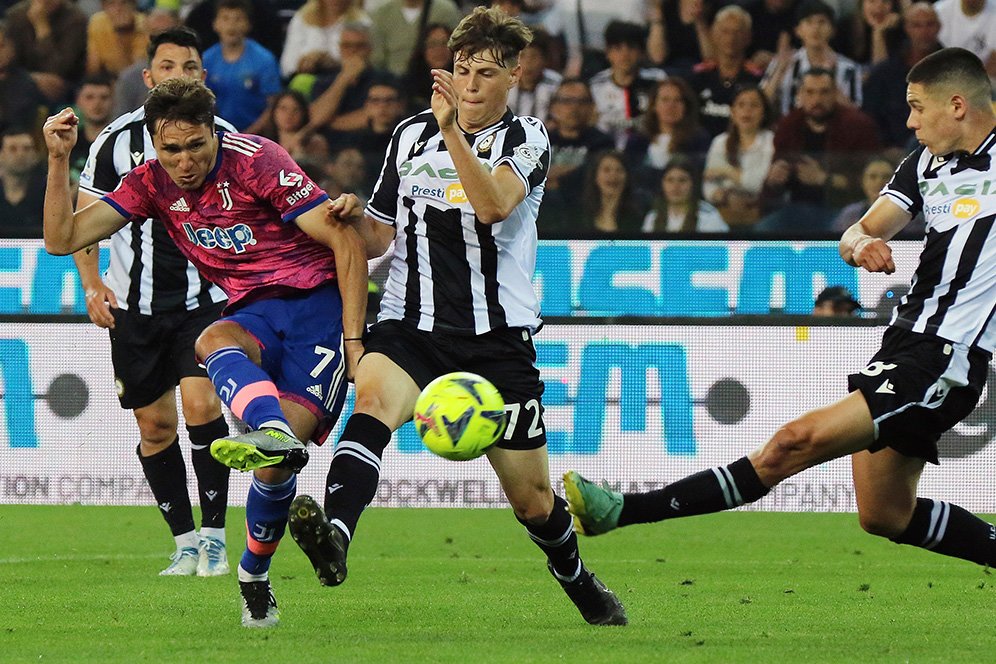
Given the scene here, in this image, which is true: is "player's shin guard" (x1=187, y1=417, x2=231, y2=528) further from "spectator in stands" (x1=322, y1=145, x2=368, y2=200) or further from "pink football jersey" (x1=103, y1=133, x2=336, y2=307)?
"spectator in stands" (x1=322, y1=145, x2=368, y2=200)

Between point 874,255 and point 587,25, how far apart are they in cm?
819

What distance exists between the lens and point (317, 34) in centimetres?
1344

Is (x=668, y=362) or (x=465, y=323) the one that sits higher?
(x=465, y=323)

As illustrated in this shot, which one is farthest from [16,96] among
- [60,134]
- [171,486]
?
[60,134]

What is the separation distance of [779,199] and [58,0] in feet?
21.7

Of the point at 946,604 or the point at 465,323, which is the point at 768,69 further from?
the point at 465,323

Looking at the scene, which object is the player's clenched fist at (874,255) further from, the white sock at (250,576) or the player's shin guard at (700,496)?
the white sock at (250,576)

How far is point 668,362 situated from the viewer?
428 inches

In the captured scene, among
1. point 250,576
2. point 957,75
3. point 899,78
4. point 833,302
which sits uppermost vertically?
point 957,75

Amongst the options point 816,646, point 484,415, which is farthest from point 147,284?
point 816,646

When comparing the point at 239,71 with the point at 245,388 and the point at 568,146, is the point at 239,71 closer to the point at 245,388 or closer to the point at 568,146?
the point at 568,146

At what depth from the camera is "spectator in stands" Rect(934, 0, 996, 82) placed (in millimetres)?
12724

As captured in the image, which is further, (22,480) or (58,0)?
(58,0)

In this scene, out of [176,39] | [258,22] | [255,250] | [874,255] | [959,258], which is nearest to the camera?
[874,255]
